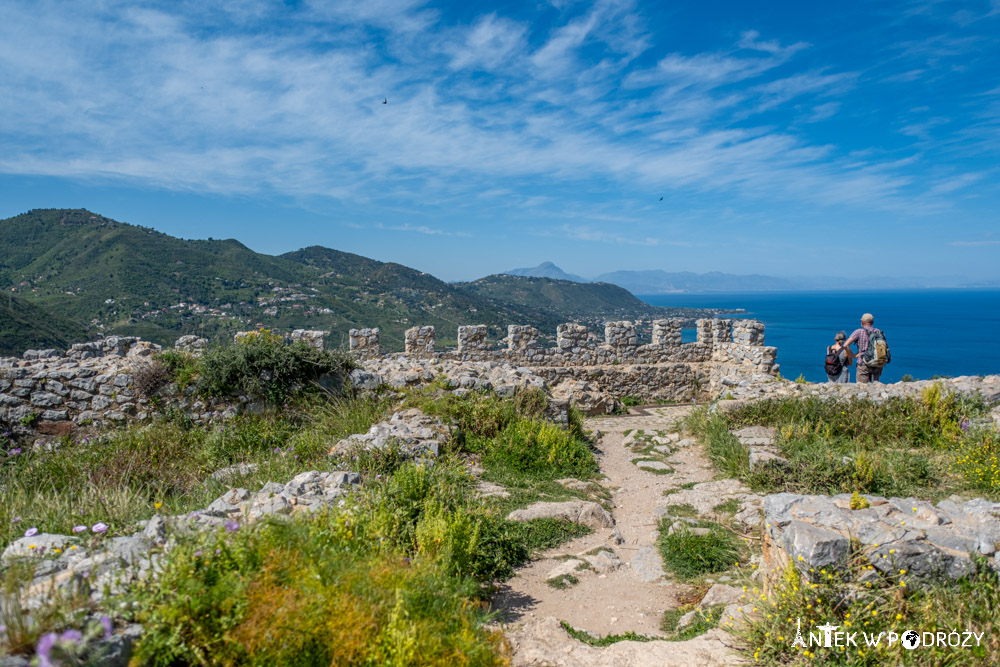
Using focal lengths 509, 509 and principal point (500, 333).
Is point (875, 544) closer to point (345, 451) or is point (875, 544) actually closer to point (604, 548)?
point (604, 548)

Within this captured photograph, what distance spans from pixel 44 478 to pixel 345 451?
374 cm

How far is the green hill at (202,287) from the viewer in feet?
138

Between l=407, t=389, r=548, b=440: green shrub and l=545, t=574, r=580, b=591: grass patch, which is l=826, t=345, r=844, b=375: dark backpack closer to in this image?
l=407, t=389, r=548, b=440: green shrub

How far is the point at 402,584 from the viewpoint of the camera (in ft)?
10.6

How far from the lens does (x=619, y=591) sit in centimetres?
447

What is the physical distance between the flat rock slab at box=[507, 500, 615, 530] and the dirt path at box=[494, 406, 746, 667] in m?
0.15

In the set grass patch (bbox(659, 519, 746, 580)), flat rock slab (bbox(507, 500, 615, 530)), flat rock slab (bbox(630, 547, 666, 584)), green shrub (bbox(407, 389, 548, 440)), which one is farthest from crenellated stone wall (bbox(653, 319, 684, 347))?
flat rock slab (bbox(630, 547, 666, 584))

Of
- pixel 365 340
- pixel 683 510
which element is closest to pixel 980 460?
pixel 683 510

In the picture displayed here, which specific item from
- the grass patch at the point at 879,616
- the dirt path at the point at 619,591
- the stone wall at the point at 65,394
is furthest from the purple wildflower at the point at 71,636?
the stone wall at the point at 65,394

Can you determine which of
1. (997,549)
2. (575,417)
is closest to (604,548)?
(997,549)

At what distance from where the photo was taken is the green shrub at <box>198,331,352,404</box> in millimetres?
8664

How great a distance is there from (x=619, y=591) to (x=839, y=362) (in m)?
10.4

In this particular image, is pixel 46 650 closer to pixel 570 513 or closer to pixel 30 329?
pixel 570 513

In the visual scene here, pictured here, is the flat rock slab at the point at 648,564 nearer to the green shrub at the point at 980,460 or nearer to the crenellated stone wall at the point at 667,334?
the green shrub at the point at 980,460
